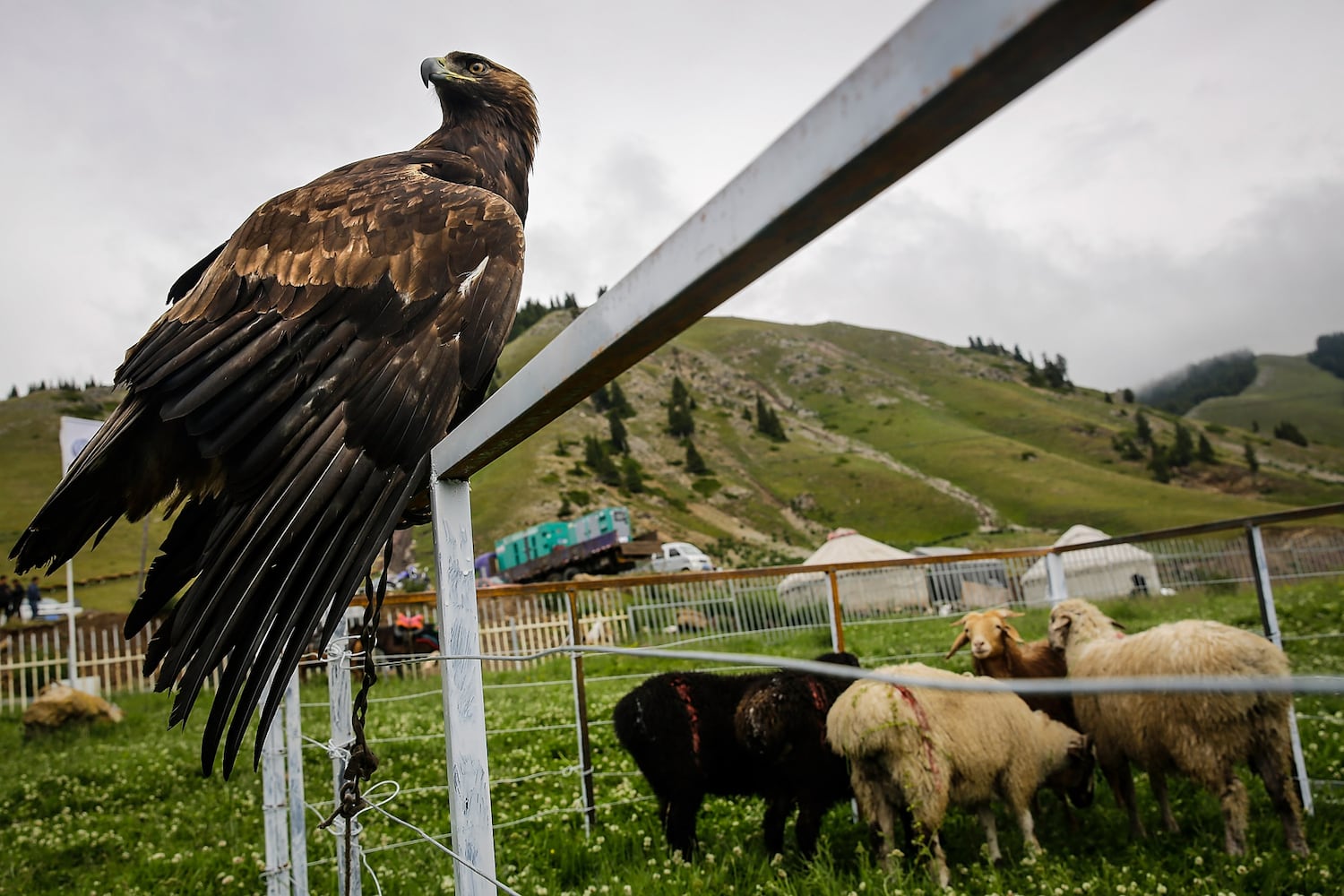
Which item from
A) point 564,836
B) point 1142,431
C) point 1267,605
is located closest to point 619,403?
point 1142,431

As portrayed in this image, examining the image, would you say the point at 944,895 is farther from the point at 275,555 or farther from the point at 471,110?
the point at 471,110

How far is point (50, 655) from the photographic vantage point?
17.7m

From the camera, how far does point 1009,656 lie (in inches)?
223

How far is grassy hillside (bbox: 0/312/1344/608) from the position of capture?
251ft

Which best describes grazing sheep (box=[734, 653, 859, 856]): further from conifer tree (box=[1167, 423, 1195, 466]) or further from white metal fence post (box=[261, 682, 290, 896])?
conifer tree (box=[1167, 423, 1195, 466])

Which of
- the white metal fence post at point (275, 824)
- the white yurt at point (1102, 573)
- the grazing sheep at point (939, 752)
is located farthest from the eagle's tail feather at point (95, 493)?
the white yurt at point (1102, 573)

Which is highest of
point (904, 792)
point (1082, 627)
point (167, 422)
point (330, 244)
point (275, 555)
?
point (330, 244)

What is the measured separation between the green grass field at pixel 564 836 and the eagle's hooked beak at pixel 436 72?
3.71 m

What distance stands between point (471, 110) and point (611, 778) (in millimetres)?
5382

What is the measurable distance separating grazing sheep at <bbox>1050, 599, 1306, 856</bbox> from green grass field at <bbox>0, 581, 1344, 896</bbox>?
22cm

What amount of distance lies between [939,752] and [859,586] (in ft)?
27.1

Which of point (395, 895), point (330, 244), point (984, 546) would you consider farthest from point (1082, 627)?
point (984, 546)

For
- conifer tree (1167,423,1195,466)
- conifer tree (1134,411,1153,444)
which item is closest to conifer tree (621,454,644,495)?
conifer tree (1167,423,1195,466)

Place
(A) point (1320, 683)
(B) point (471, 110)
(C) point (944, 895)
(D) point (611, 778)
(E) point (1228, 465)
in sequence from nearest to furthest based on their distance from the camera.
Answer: (A) point (1320, 683), (B) point (471, 110), (C) point (944, 895), (D) point (611, 778), (E) point (1228, 465)
